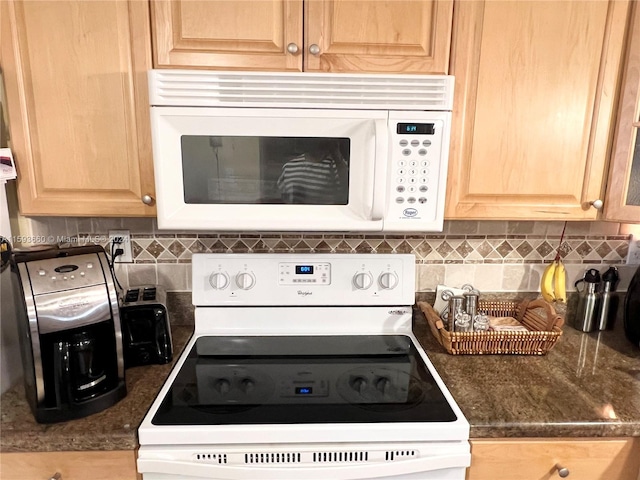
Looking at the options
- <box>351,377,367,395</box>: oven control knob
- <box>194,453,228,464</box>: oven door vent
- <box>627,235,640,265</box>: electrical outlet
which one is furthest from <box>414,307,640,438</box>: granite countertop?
<box>194,453,228,464</box>: oven door vent

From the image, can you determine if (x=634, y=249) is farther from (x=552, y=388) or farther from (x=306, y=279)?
(x=306, y=279)

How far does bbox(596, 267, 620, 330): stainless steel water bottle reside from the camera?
4.95ft

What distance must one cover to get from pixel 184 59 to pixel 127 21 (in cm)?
17

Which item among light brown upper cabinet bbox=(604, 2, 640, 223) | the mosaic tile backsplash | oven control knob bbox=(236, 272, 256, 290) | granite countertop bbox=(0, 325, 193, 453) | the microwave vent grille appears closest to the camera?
granite countertop bbox=(0, 325, 193, 453)

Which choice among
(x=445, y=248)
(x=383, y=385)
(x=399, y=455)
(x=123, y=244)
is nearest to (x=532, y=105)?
(x=445, y=248)

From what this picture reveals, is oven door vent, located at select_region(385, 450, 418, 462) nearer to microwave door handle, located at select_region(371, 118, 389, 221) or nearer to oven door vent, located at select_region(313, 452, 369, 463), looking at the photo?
oven door vent, located at select_region(313, 452, 369, 463)

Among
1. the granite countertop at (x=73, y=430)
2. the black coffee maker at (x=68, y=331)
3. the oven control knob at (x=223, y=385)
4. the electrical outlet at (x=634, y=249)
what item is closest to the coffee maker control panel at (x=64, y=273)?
the black coffee maker at (x=68, y=331)

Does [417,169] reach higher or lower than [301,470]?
Answer: higher

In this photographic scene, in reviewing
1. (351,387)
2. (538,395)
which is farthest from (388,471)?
(538,395)

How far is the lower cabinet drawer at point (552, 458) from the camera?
1005mm

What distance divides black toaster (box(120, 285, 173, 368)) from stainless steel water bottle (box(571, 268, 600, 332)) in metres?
1.44

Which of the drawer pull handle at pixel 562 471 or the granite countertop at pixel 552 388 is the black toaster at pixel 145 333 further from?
the drawer pull handle at pixel 562 471

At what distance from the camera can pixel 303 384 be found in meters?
1.17

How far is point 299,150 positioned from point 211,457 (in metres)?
0.79
